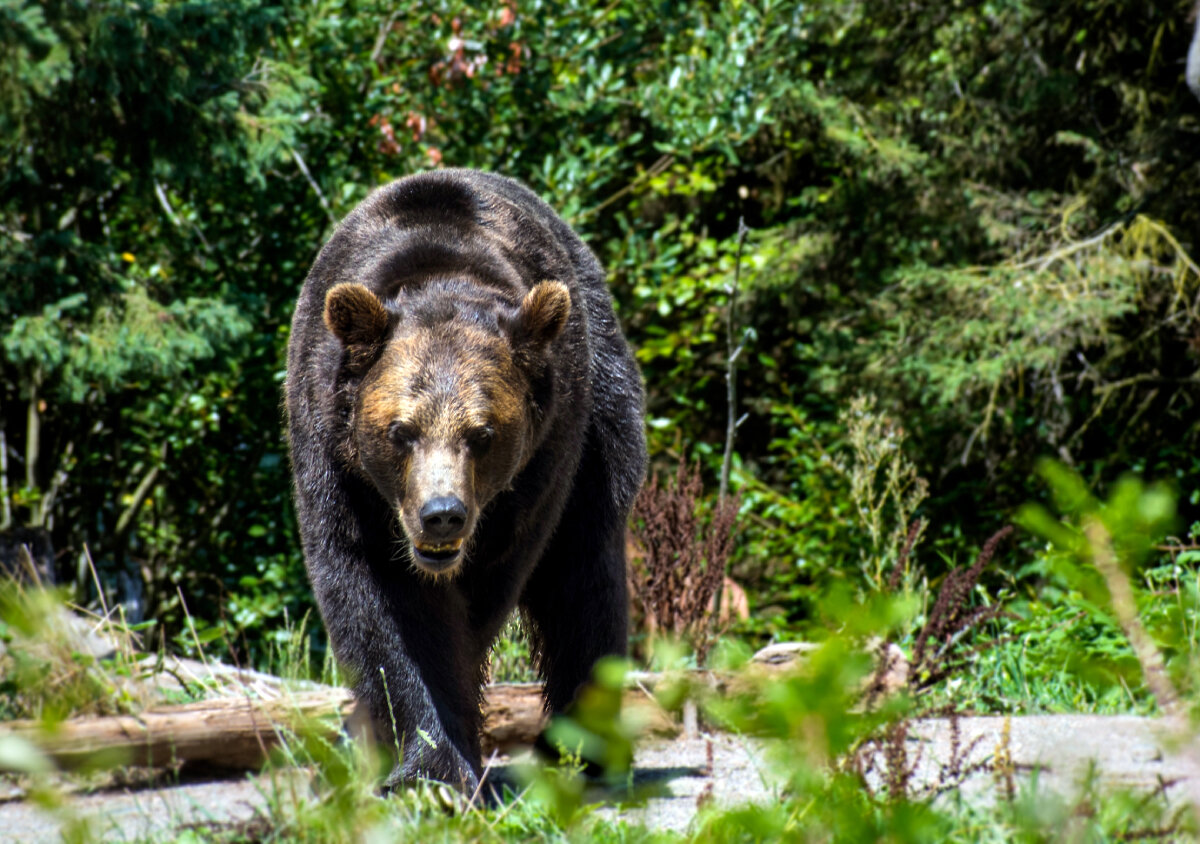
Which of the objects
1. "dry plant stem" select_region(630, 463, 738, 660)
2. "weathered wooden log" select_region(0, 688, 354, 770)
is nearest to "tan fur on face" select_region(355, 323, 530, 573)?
"weathered wooden log" select_region(0, 688, 354, 770)

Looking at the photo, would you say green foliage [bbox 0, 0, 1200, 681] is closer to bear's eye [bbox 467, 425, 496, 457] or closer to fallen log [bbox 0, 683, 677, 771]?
fallen log [bbox 0, 683, 677, 771]

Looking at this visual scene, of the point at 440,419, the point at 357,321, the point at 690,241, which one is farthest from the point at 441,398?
the point at 690,241

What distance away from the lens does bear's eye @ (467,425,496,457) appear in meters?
3.51

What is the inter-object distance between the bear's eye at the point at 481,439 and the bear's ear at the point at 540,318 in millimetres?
326

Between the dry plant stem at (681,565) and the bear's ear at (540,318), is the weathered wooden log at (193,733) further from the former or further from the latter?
the dry plant stem at (681,565)

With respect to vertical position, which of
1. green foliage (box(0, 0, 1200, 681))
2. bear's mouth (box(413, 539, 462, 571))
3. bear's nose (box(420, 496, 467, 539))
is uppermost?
green foliage (box(0, 0, 1200, 681))

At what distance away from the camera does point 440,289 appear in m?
3.81

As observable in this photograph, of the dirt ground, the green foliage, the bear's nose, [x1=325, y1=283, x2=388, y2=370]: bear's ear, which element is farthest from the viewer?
the green foliage

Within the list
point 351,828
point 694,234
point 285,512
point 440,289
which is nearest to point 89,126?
point 285,512

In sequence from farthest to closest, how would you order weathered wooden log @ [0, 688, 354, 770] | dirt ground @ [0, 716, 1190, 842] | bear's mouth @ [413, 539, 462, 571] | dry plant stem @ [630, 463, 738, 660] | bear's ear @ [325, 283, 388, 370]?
dry plant stem @ [630, 463, 738, 660] < weathered wooden log @ [0, 688, 354, 770] < bear's ear @ [325, 283, 388, 370] < bear's mouth @ [413, 539, 462, 571] < dirt ground @ [0, 716, 1190, 842]

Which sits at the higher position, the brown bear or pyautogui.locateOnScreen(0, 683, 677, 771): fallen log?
the brown bear

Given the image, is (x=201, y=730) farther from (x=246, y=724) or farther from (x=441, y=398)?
(x=441, y=398)

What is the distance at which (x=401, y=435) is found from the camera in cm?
348

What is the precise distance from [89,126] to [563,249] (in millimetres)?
3428
